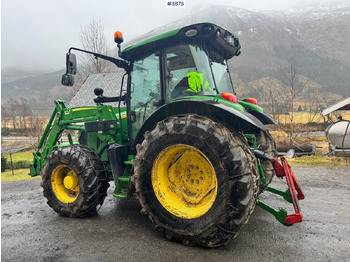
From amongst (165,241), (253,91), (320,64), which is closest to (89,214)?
(165,241)

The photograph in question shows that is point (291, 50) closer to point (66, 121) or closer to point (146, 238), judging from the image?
point (66, 121)

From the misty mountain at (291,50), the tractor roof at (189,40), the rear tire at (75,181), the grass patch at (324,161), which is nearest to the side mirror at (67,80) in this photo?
the tractor roof at (189,40)

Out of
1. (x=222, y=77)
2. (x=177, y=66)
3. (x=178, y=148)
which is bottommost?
(x=178, y=148)

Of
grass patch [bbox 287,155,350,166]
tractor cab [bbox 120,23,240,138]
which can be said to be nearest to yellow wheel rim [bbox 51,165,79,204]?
tractor cab [bbox 120,23,240,138]

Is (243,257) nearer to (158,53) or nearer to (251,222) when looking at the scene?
(251,222)

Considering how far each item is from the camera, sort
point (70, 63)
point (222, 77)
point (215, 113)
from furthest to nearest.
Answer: point (222, 77), point (70, 63), point (215, 113)

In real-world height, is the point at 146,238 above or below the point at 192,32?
below

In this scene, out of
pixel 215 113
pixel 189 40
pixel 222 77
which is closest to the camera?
pixel 215 113

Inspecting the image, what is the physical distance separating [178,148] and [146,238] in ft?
3.95

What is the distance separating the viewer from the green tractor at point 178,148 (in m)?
2.82

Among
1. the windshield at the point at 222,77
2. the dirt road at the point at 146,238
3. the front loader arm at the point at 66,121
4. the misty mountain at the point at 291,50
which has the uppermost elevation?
the misty mountain at the point at 291,50

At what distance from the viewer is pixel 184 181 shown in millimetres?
3301

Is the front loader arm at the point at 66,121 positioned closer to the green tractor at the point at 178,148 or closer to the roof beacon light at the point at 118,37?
the green tractor at the point at 178,148

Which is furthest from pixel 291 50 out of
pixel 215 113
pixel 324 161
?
pixel 215 113
